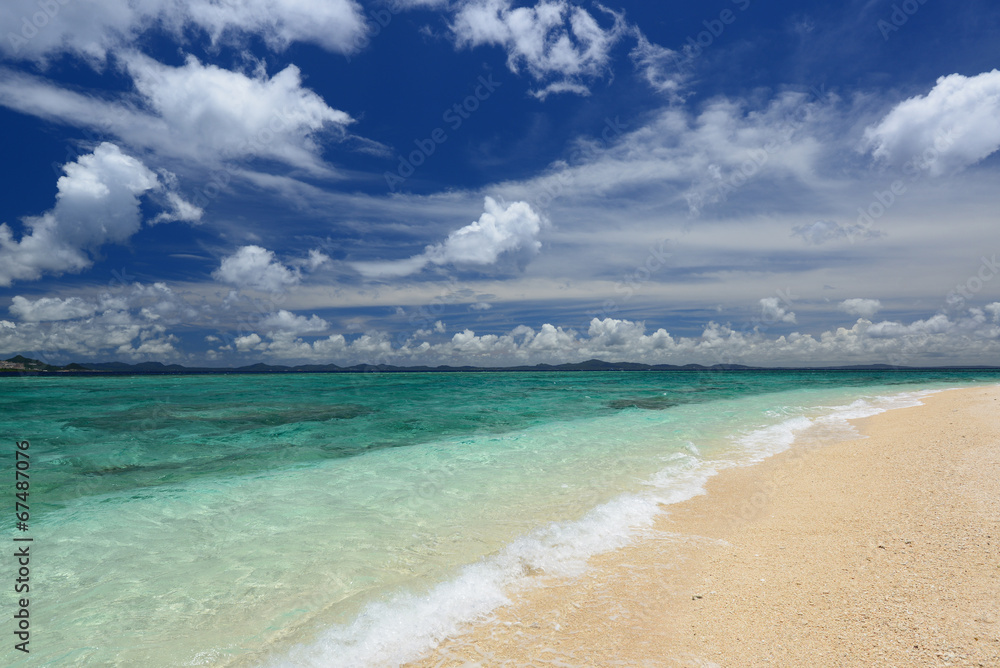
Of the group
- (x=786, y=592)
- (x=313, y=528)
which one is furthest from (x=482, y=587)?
(x=313, y=528)

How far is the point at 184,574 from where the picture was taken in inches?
221

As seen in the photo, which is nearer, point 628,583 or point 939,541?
point 628,583

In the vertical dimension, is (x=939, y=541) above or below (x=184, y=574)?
above

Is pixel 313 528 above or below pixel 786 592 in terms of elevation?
below

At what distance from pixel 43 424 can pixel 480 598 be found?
23706 millimetres

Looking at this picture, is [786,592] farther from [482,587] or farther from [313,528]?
[313,528]

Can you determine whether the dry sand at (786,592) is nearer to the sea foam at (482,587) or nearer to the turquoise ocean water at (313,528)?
the sea foam at (482,587)

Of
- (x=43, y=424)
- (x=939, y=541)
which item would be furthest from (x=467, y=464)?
(x=43, y=424)

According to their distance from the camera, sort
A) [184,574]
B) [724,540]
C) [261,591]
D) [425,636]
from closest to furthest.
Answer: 1. [425,636]
2. [261,591]
3. [184,574]
4. [724,540]

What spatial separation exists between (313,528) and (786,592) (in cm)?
630

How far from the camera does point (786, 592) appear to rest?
4535 millimetres

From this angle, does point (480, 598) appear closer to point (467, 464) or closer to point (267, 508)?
point (267, 508)

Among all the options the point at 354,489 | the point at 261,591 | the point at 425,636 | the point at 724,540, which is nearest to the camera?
the point at 425,636

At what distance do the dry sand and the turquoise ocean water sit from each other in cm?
63
